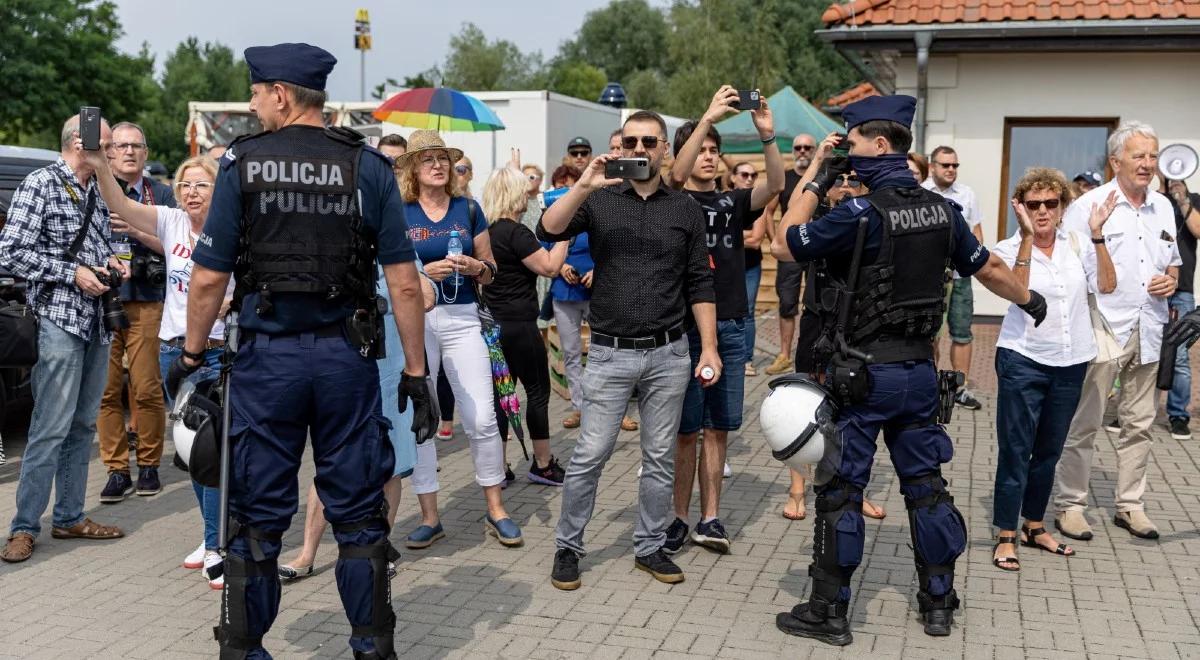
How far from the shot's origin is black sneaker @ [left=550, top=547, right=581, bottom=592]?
17.0ft

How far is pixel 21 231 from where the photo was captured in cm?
570

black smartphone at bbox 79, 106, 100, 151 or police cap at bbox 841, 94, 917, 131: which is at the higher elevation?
police cap at bbox 841, 94, 917, 131

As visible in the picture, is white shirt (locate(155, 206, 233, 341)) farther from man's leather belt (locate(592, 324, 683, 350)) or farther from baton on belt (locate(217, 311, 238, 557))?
man's leather belt (locate(592, 324, 683, 350))

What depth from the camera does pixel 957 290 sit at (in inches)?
384

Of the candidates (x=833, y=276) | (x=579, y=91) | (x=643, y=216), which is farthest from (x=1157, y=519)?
(x=579, y=91)

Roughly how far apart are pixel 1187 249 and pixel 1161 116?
558cm

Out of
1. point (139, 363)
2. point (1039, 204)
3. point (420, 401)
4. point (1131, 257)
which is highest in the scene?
point (1039, 204)

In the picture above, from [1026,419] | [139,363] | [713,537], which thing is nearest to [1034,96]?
[1026,419]

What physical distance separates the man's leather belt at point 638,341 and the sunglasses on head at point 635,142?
814 mm

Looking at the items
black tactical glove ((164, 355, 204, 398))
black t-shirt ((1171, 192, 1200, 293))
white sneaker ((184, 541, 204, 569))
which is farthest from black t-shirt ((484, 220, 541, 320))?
black t-shirt ((1171, 192, 1200, 293))

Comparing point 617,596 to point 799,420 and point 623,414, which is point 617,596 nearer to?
point 623,414

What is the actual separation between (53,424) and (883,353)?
3.99 m

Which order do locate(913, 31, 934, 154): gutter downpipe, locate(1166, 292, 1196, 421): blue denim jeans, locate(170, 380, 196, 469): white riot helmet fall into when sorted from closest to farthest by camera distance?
→ locate(170, 380, 196, 469): white riot helmet, locate(1166, 292, 1196, 421): blue denim jeans, locate(913, 31, 934, 154): gutter downpipe

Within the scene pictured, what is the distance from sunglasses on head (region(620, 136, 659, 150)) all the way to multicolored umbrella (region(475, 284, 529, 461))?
4.30 ft
